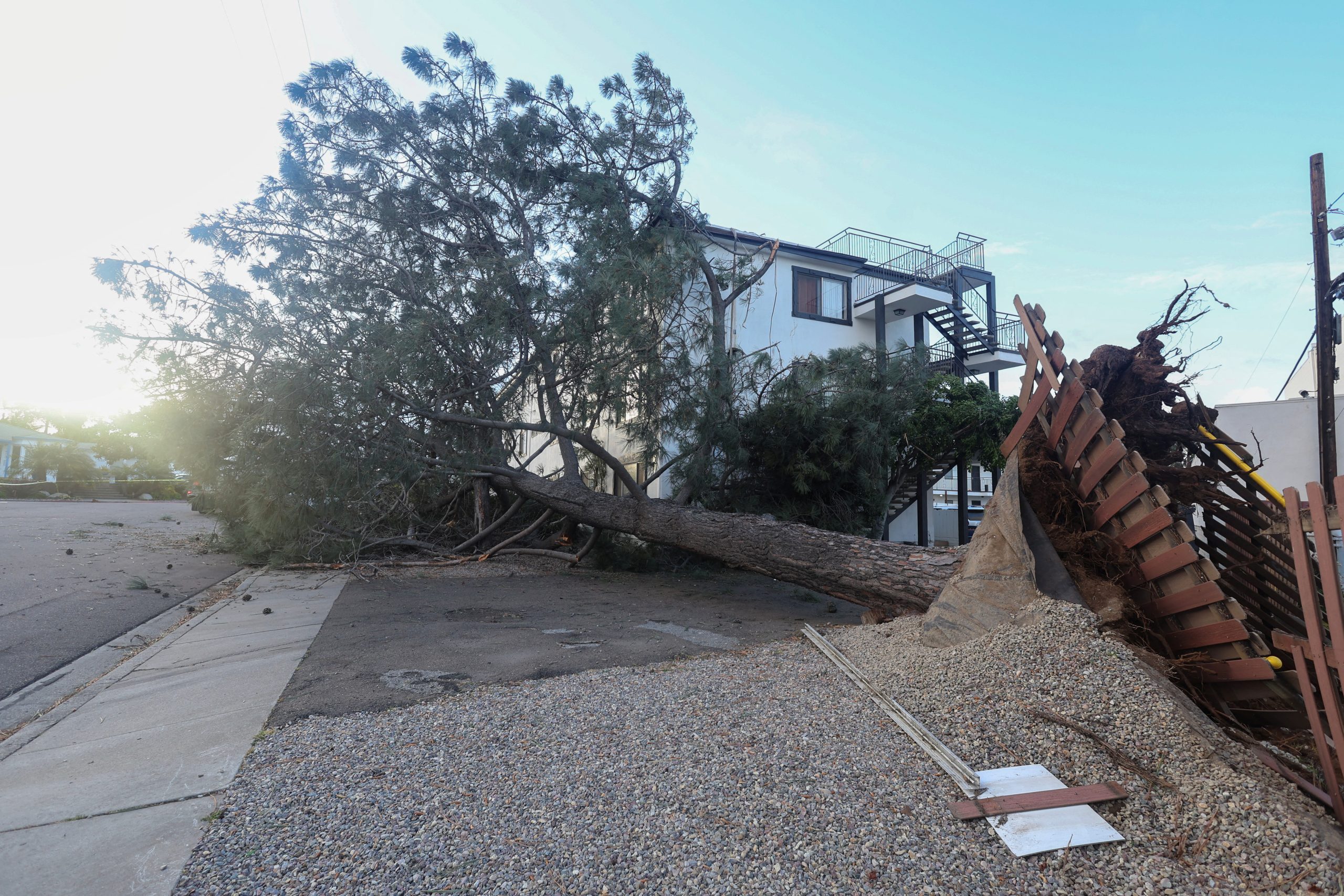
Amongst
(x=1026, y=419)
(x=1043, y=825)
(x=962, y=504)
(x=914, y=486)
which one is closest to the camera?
(x=1043, y=825)

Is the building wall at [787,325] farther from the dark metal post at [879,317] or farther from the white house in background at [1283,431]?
the white house in background at [1283,431]

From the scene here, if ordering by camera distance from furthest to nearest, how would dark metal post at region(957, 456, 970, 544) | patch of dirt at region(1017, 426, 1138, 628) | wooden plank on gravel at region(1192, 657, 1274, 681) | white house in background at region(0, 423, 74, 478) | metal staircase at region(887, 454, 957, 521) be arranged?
white house in background at region(0, 423, 74, 478) < dark metal post at region(957, 456, 970, 544) < metal staircase at region(887, 454, 957, 521) < patch of dirt at region(1017, 426, 1138, 628) < wooden plank on gravel at region(1192, 657, 1274, 681)

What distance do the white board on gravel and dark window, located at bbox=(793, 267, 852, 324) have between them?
13.6 metres

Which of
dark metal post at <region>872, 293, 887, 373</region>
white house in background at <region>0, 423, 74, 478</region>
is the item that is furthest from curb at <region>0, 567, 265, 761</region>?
white house in background at <region>0, 423, 74, 478</region>

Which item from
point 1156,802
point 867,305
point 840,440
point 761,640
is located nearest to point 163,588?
point 761,640

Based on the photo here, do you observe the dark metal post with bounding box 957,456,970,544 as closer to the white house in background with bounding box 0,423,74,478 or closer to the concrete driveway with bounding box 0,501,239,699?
the concrete driveway with bounding box 0,501,239,699

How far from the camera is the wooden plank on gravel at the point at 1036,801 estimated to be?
8.55 ft

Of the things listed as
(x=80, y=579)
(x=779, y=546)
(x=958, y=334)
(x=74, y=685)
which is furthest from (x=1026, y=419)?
(x=958, y=334)

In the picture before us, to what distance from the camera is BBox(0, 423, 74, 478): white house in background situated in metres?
47.0

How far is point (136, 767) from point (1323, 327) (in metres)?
13.7

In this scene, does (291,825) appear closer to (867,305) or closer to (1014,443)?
(1014,443)

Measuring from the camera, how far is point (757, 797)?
2.75 meters

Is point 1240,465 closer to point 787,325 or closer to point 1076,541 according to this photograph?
point 1076,541

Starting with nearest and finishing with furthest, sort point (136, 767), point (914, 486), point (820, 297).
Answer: point (136, 767), point (914, 486), point (820, 297)
